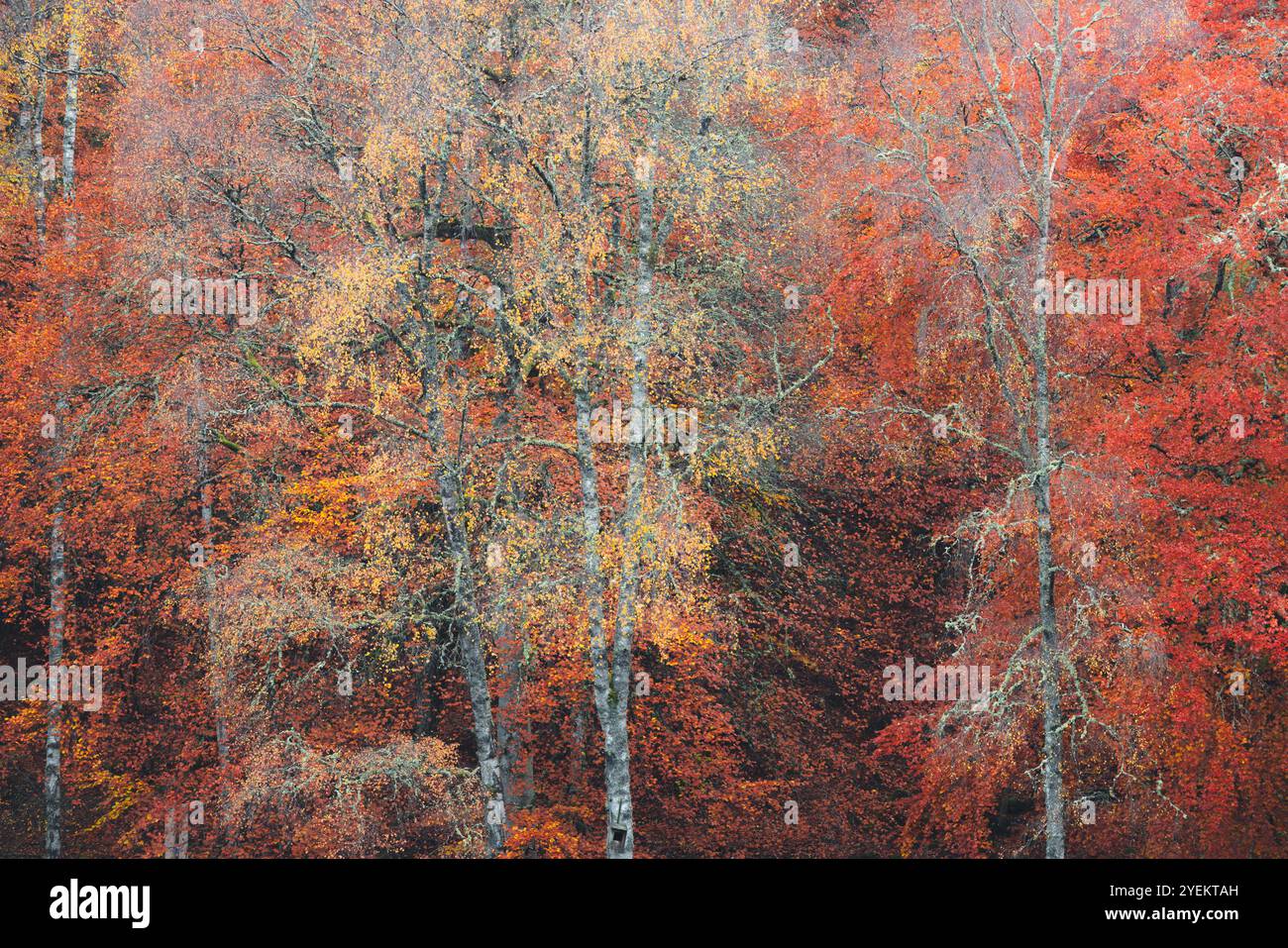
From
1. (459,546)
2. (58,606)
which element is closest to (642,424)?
(459,546)

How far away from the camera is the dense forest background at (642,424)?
48.5 ft

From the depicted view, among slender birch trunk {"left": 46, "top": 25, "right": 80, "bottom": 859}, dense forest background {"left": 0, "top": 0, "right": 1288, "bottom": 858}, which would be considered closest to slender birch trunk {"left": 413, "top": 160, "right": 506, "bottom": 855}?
dense forest background {"left": 0, "top": 0, "right": 1288, "bottom": 858}

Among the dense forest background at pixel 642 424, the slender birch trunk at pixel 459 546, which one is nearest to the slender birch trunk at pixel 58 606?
the dense forest background at pixel 642 424

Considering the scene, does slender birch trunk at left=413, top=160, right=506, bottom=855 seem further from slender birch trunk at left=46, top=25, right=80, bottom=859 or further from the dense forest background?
slender birch trunk at left=46, top=25, right=80, bottom=859

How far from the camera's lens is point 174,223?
1694 cm

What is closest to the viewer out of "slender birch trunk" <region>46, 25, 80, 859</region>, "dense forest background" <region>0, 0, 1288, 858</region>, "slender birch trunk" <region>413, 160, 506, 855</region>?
"dense forest background" <region>0, 0, 1288, 858</region>

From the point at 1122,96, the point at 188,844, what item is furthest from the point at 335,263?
the point at 1122,96

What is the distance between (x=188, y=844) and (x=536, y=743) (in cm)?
588

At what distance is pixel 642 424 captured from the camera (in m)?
14.8

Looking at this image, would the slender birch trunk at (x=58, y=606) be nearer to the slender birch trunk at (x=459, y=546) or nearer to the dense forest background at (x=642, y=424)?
the dense forest background at (x=642, y=424)

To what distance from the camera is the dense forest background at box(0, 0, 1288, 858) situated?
14.8m

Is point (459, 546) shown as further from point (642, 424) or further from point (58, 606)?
point (58, 606)

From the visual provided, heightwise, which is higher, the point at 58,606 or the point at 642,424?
the point at 642,424

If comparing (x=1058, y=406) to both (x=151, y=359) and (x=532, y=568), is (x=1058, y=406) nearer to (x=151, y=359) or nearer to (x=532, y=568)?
(x=532, y=568)
